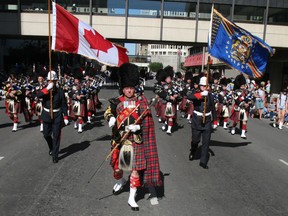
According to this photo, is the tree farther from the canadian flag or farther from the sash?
the sash

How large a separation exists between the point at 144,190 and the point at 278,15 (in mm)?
28447

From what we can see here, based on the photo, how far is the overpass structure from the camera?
89.4 ft

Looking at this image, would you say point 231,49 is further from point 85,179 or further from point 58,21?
point 85,179

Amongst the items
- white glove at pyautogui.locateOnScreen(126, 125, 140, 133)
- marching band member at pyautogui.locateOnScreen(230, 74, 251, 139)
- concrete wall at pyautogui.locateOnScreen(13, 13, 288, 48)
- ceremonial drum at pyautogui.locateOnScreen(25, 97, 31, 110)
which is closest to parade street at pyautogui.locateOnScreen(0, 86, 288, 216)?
white glove at pyautogui.locateOnScreen(126, 125, 140, 133)

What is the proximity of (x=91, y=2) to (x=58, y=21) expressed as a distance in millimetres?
21755

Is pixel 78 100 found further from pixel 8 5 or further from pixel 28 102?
pixel 8 5

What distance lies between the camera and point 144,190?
5.53 metres

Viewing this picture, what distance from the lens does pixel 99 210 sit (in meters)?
4.65

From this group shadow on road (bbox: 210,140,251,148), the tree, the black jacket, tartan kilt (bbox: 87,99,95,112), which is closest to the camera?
the black jacket

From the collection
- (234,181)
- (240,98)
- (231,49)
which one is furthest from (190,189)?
(240,98)

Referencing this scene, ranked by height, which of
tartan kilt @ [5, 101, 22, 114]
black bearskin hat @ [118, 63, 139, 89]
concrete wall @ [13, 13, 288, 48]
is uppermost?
concrete wall @ [13, 13, 288, 48]

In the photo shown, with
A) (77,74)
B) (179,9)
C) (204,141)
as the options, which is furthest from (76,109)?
(179,9)

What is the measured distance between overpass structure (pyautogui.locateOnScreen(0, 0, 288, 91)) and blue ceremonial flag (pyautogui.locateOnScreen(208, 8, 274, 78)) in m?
19.9

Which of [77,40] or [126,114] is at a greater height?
[77,40]
